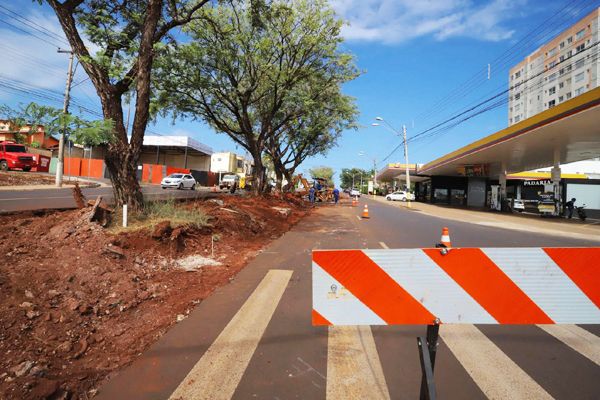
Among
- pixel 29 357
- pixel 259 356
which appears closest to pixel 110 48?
A: pixel 29 357

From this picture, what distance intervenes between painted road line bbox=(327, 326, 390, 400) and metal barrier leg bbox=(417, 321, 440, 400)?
73 cm

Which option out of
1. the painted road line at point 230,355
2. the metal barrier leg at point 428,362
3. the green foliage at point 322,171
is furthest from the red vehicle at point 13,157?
the green foliage at point 322,171

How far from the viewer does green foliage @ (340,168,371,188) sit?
474ft

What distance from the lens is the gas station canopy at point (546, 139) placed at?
15.5 m

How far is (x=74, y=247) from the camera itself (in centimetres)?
594

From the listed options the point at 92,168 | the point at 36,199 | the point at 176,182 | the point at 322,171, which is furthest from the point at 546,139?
the point at 322,171

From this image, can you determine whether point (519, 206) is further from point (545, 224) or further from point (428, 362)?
point (428, 362)

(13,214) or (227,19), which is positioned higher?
(227,19)

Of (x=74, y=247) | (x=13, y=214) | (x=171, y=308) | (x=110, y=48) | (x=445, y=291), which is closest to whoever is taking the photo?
(x=445, y=291)

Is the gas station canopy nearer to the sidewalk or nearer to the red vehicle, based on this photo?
the sidewalk

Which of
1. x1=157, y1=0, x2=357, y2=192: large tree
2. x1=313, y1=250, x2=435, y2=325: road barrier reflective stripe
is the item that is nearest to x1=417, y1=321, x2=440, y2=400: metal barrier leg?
x1=313, y1=250, x2=435, y2=325: road barrier reflective stripe

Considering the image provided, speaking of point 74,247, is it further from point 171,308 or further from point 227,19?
point 227,19

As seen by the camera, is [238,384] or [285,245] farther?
[285,245]

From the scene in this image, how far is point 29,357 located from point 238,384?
194 cm
